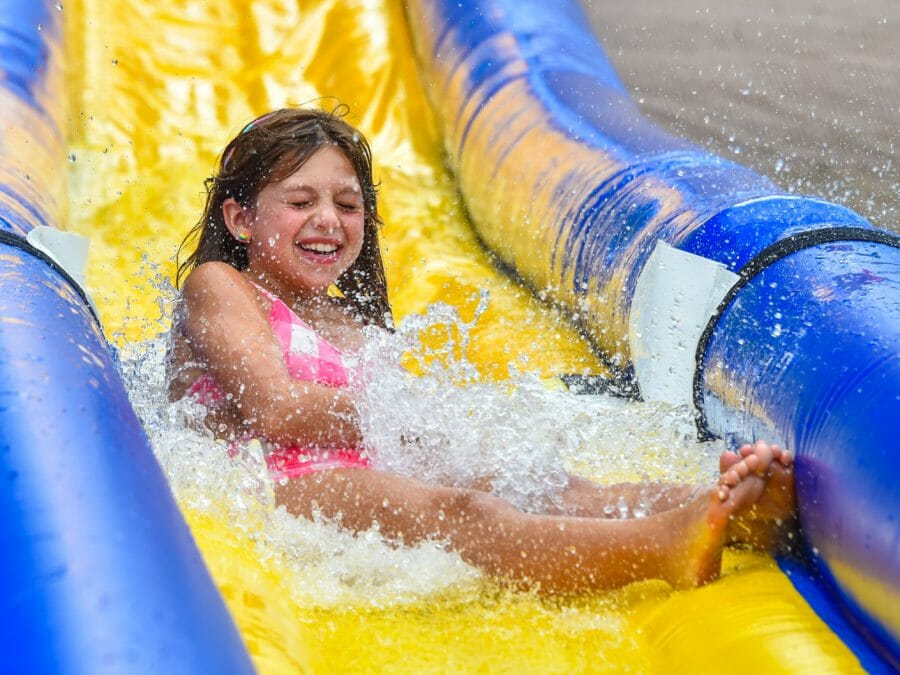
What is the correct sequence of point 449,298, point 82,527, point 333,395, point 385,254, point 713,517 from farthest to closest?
point 385,254 → point 449,298 → point 333,395 → point 713,517 → point 82,527

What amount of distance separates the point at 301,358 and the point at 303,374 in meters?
0.03

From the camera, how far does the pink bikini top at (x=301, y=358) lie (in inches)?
60.4

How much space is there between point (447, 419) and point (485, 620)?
0.41 m

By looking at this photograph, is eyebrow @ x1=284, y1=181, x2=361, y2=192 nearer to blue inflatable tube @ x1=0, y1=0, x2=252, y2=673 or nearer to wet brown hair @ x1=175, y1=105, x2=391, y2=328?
wet brown hair @ x1=175, y1=105, x2=391, y2=328

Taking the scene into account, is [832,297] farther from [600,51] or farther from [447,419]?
[600,51]

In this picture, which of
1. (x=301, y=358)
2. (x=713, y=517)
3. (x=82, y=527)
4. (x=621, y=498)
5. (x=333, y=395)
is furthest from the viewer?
(x=301, y=358)

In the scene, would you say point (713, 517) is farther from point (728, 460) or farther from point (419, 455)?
point (419, 455)

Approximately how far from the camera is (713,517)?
1.13 m

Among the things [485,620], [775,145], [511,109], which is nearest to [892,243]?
[485,620]

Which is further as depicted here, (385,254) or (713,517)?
(385,254)

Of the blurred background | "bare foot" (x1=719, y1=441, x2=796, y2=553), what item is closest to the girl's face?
"bare foot" (x1=719, y1=441, x2=796, y2=553)

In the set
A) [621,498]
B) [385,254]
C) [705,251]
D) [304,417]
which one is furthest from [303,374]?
[385,254]

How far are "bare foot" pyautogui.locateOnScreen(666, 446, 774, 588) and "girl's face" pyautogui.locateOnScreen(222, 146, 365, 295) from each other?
2.42ft

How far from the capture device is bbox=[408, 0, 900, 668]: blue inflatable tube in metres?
1.13
